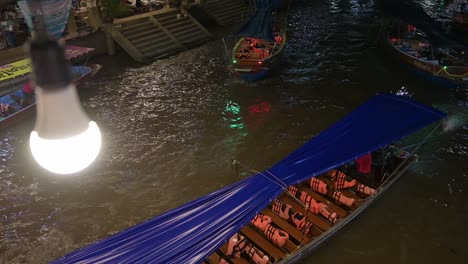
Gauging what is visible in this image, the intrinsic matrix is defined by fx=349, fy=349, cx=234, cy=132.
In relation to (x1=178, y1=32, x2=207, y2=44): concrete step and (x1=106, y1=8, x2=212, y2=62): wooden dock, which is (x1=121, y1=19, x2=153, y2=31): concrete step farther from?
(x1=178, y1=32, x2=207, y2=44): concrete step

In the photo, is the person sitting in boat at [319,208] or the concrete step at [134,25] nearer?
the person sitting in boat at [319,208]

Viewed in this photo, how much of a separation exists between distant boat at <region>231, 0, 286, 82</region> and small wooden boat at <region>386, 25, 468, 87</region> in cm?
718

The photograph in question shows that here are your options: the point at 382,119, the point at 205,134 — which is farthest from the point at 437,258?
the point at 205,134

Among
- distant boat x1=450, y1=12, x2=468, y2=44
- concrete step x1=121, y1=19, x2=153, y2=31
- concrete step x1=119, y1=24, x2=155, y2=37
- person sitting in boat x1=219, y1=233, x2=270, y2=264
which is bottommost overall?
person sitting in boat x1=219, y1=233, x2=270, y2=264

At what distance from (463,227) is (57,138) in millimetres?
12378

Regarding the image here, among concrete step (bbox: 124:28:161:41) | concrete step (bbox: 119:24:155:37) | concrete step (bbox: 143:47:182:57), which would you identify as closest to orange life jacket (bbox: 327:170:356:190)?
concrete step (bbox: 143:47:182:57)

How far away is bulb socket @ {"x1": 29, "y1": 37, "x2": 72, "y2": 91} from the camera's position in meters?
1.93

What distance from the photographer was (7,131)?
618 inches

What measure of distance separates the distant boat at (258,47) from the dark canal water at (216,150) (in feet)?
3.35

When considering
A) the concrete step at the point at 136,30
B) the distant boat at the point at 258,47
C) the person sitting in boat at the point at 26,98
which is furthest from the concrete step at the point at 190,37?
the person sitting in boat at the point at 26,98

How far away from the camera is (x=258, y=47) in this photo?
70.8 ft

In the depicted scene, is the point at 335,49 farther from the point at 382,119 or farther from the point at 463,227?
the point at 463,227

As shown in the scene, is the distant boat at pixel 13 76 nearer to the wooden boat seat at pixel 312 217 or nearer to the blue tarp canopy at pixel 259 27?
the blue tarp canopy at pixel 259 27

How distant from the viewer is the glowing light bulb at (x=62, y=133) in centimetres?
213
